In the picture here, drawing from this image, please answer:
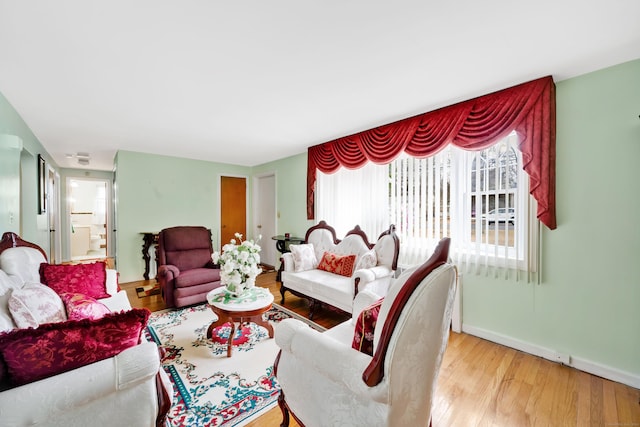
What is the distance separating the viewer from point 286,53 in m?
1.76

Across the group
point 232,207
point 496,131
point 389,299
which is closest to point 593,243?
point 496,131

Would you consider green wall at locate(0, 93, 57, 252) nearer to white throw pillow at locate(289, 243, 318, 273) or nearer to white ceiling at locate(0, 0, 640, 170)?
white ceiling at locate(0, 0, 640, 170)

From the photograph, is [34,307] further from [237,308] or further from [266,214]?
[266,214]

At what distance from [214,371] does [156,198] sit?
12.9ft

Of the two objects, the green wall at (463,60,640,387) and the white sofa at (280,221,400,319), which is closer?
the green wall at (463,60,640,387)

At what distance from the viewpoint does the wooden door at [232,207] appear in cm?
571

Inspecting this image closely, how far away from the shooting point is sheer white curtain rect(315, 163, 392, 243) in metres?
3.52

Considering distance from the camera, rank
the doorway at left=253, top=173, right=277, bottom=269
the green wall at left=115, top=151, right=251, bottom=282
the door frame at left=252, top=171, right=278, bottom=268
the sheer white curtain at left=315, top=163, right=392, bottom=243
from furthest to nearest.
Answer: the doorway at left=253, top=173, right=277, bottom=269 < the door frame at left=252, top=171, right=278, bottom=268 < the green wall at left=115, top=151, right=251, bottom=282 < the sheer white curtain at left=315, top=163, right=392, bottom=243

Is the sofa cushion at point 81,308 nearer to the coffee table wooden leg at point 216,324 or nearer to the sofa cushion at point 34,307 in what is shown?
the sofa cushion at point 34,307

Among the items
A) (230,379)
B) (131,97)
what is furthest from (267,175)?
(230,379)

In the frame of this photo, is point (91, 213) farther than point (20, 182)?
Yes

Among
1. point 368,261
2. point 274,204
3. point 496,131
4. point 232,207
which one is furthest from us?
point 232,207

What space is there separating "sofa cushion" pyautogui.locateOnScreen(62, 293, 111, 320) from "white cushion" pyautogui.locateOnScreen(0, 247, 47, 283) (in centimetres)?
58

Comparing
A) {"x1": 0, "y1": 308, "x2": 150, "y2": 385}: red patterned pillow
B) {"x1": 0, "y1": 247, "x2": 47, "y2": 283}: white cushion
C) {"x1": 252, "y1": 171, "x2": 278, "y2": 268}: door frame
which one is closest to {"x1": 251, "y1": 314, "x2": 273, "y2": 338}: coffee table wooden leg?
{"x1": 0, "y1": 308, "x2": 150, "y2": 385}: red patterned pillow
